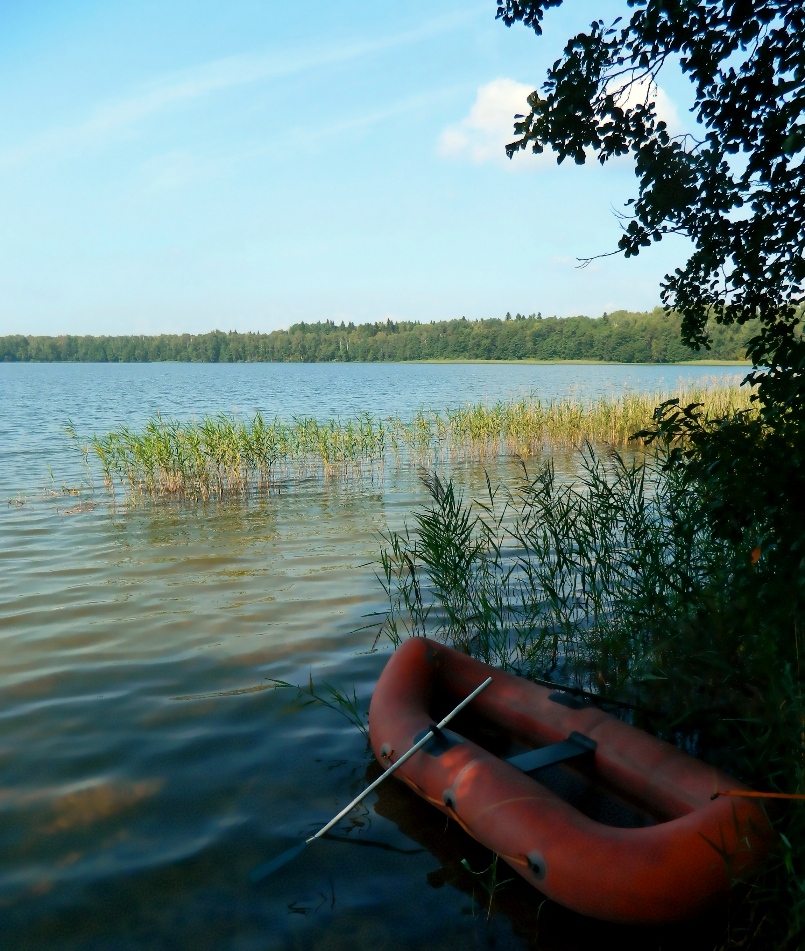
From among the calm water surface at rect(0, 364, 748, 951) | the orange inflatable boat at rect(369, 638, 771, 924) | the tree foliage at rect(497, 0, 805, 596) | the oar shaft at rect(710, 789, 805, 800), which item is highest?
the tree foliage at rect(497, 0, 805, 596)

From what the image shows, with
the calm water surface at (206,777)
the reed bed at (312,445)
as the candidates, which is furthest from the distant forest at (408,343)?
the calm water surface at (206,777)

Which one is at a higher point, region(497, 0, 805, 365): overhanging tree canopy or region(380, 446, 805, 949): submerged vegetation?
region(497, 0, 805, 365): overhanging tree canopy

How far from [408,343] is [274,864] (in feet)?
305

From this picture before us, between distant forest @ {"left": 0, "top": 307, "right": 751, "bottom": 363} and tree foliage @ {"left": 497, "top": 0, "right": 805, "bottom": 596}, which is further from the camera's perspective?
distant forest @ {"left": 0, "top": 307, "right": 751, "bottom": 363}

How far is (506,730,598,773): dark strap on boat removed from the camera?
314cm

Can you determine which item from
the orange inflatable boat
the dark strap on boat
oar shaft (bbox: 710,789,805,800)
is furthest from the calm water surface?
oar shaft (bbox: 710,789,805,800)

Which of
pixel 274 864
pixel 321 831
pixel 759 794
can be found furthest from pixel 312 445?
pixel 759 794

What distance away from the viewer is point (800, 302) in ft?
10.4

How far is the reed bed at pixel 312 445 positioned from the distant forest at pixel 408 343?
128 feet

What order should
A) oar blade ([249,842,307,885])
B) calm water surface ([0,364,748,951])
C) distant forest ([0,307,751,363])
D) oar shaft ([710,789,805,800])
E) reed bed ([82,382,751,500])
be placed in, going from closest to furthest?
1. oar shaft ([710,789,805,800])
2. calm water surface ([0,364,748,951])
3. oar blade ([249,842,307,885])
4. reed bed ([82,382,751,500])
5. distant forest ([0,307,751,363])

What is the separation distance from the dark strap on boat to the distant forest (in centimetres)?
5190

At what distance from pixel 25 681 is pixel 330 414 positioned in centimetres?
1903

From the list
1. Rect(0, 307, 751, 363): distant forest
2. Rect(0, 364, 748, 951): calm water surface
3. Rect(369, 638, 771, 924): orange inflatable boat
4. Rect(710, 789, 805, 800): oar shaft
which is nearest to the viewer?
Rect(710, 789, 805, 800): oar shaft

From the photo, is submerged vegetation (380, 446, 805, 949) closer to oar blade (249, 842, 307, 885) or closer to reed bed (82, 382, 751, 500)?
oar blade (249, 842, 307, 885)
